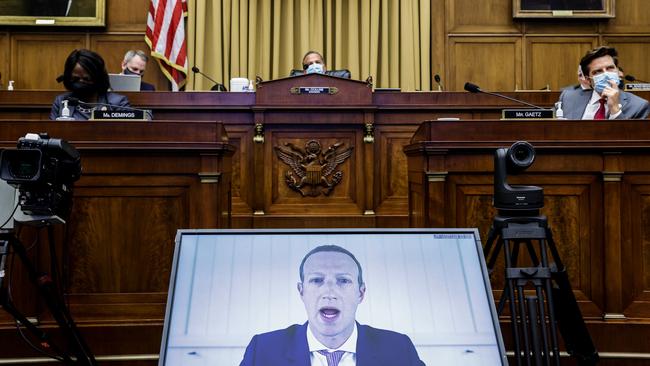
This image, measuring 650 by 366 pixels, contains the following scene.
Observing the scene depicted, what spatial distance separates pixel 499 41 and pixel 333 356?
18.6 feet

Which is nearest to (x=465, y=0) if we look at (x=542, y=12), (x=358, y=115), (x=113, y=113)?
(x=542, y=12)

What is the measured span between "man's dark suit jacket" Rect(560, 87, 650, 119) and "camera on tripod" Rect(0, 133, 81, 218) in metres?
2.69

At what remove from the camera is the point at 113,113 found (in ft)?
7.75

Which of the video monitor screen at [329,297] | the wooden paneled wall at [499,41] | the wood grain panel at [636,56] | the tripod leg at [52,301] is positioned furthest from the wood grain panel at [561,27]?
the tripod leg at [52,301]

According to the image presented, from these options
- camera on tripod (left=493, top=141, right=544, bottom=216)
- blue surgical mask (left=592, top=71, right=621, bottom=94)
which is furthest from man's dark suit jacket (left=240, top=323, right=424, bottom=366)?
blue surgical mask (left=592, top=71, right=621, bottom=94)

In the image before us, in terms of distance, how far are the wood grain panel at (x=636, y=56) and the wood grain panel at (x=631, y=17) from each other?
0.12 m

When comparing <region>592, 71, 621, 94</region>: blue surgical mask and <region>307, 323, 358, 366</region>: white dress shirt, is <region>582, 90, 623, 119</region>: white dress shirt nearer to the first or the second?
<region>592, 71, 621, 94</region>: blue surgical mask

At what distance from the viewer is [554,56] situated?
6.06m

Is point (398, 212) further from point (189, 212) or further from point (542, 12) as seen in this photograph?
point (542, 12)

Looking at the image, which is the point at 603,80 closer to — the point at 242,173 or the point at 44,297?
the point at 242,173

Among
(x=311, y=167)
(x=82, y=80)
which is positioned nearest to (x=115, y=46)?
(x=82, y=80)

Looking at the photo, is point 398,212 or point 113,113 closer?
point 113,113

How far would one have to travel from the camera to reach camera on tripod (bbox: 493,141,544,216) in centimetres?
155

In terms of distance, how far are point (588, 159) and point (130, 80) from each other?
313 centimetres
